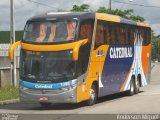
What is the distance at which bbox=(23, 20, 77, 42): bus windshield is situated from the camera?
1820 cm

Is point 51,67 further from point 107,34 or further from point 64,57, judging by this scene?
point 107,34

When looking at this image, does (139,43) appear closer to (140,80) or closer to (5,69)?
(140,80)

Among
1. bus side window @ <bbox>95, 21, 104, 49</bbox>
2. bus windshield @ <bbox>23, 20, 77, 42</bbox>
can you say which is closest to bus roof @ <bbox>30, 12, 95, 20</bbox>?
bus windshield @ <bbox>23, 20, 77, 42</bbox>

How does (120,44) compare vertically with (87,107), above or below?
above

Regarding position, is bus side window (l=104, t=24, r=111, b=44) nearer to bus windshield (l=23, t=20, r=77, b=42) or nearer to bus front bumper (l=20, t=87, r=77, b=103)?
bus windshield (l=23, t=20, r=77, b=42)

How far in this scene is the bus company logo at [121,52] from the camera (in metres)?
21.7

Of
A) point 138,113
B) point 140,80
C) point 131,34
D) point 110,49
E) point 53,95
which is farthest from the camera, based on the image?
point 140,80

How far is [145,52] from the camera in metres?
27.1

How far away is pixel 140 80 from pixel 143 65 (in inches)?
37.6

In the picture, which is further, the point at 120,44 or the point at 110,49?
the point at 120,44

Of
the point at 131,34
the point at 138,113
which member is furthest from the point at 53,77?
the point at 131,34

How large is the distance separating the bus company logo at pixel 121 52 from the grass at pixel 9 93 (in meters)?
4.80

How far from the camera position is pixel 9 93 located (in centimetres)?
2367

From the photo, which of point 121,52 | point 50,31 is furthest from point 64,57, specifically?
point 121,52
